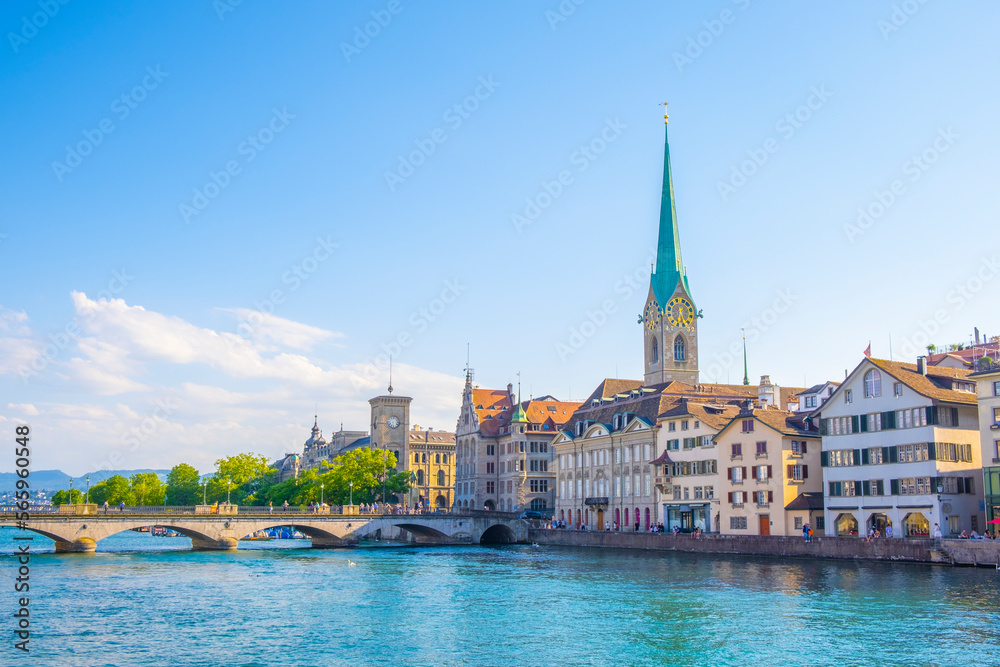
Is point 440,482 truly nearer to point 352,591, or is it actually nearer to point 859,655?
point 352,591

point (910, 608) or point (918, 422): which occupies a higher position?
point (918, 422)

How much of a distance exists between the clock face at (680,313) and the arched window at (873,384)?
75.3m

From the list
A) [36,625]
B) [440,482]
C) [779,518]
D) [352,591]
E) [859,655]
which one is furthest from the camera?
[440,482]

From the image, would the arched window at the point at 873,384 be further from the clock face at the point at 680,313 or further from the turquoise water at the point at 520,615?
the clock face at the point at 680,313

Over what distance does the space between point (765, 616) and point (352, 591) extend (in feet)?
77.3

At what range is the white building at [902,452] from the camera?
66875 millimetres

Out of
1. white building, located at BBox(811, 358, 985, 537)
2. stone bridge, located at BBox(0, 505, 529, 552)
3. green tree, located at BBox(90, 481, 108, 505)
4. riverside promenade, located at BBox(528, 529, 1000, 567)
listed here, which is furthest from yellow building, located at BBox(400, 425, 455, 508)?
white building, located at BBox(811, 358, 985, 537)

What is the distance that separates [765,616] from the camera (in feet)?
138

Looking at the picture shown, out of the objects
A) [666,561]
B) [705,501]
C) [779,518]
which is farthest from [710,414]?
[666,561]

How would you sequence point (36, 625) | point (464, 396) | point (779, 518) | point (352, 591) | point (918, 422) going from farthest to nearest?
point (464, 396), point (779, 518), point (918, 422), point (352, 591), point (36, 625)

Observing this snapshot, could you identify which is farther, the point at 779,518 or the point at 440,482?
the point at 440,482

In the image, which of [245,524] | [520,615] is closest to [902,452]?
[520,615]

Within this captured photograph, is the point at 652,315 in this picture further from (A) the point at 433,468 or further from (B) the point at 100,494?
(B) the point at 100,494

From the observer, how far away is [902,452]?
69.2 meters
